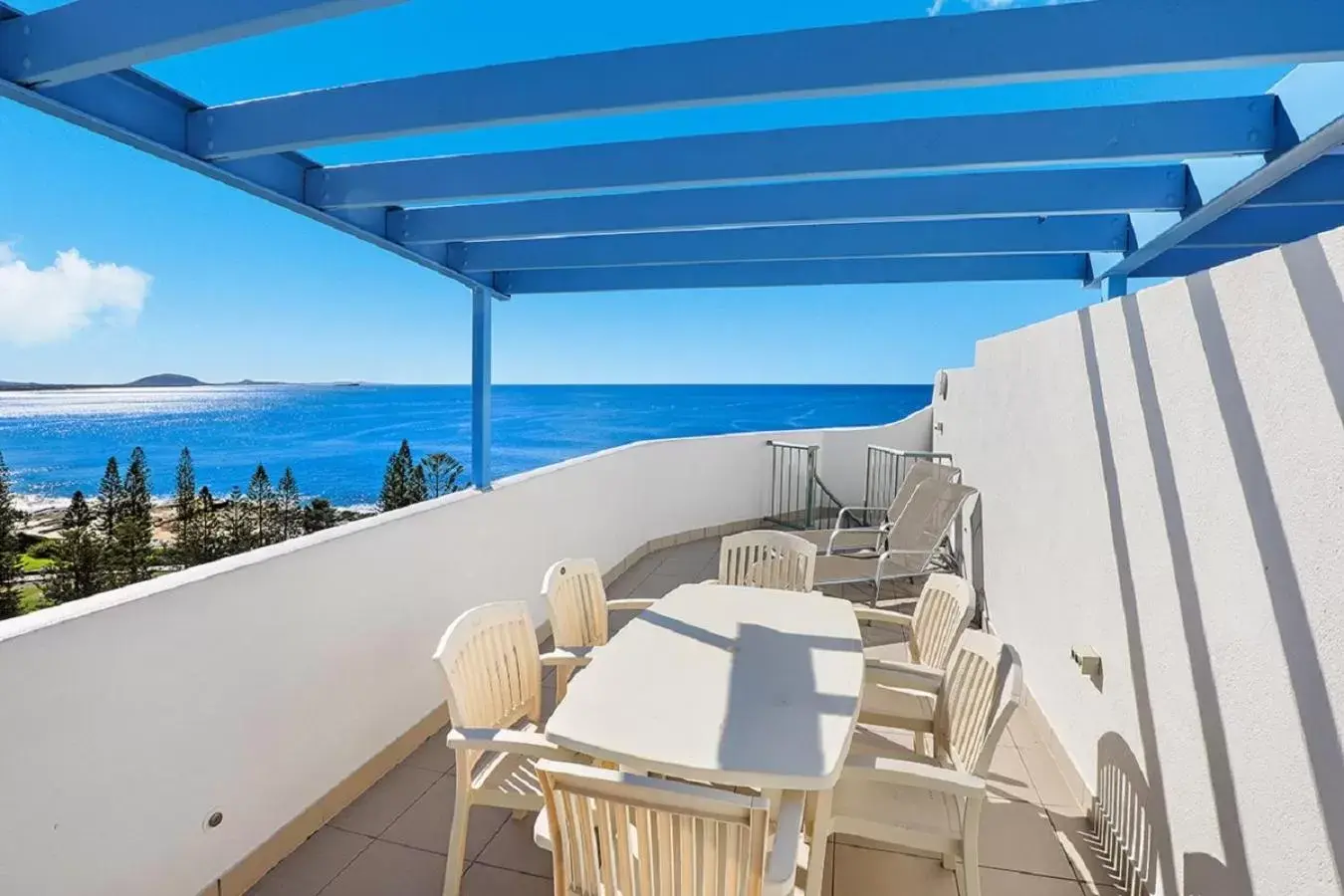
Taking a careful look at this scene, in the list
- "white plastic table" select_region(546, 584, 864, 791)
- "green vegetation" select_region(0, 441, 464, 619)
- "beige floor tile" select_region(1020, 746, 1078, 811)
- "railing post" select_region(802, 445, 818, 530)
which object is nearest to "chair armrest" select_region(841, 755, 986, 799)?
"white plastic table" select_region(546, 584, 864, 791)

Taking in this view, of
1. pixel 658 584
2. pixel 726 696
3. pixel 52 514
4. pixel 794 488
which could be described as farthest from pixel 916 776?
pixel 52 514

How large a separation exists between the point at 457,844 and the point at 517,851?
0.37 metres

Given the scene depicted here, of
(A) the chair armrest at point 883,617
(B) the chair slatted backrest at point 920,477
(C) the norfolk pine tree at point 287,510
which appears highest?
(B) the chair slatted backrest at point 920,477

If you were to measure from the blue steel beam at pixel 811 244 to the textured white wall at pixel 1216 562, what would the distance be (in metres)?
0.91

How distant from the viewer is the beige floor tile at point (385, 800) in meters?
2.28

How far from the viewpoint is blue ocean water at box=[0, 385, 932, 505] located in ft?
43.9

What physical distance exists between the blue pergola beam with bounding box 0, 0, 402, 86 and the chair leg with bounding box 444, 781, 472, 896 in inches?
76.3

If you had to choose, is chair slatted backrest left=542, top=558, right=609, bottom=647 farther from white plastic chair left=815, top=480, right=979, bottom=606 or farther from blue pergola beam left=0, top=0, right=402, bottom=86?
white plastic chair left=815, top=480, right=979, bottom=606

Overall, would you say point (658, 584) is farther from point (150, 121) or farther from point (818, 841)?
point (150, 121)

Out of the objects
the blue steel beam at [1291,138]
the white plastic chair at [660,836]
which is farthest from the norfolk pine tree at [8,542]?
the blue steel beam at [1291,138]

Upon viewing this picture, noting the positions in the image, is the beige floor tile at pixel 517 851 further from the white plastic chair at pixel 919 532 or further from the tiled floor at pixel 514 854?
the white plastic chair at pixel 919 532

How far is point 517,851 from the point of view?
7.06ft

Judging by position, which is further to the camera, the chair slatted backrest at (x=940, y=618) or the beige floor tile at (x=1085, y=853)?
the chair slatted backrest at (x=940, y=618)

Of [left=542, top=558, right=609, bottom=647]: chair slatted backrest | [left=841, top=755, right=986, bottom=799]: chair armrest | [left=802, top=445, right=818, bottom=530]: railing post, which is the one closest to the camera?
[left=841, top=755, right=986, bottom=799]: chair armrest
